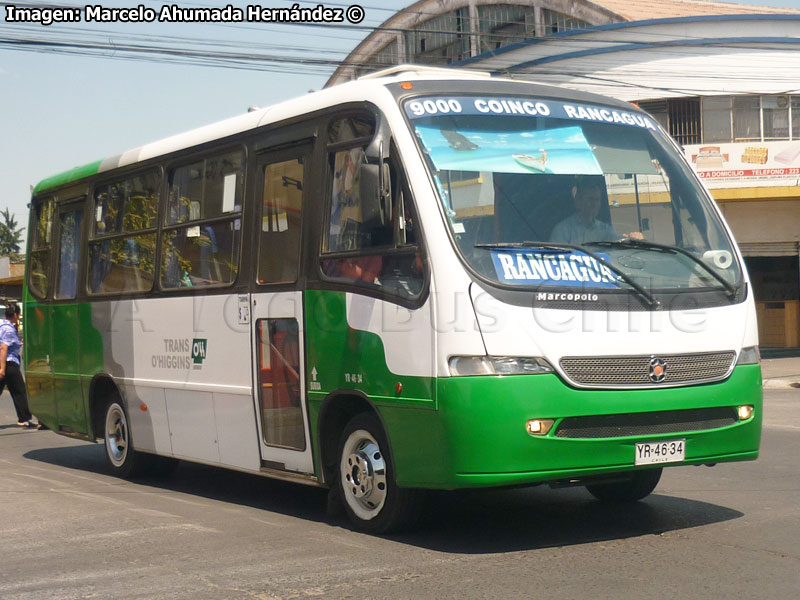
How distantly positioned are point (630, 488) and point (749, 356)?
1474mm

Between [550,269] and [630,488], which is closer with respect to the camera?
[550,269]

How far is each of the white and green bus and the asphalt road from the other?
39 cm

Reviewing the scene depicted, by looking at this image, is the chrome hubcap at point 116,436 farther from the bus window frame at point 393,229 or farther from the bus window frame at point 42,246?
the bus window frame at point 393,229

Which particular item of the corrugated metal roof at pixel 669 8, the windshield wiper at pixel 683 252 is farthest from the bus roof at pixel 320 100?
the corrugated metal roof at pixel 669 8

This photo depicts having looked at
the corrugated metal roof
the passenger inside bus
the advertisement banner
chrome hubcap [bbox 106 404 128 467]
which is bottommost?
chrome hubcap [bbox 106 404 128 467]

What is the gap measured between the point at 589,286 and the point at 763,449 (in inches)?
212

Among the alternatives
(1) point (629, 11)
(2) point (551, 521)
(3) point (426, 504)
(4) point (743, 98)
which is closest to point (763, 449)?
(2) point (551, 521)

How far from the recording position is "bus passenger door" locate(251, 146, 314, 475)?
7625 millimetres

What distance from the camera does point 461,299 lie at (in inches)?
245

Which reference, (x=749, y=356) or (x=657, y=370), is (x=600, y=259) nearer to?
(x=657, y=370)

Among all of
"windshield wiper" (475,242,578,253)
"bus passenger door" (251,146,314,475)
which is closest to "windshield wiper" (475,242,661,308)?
"windshield wiper" (475,242,578,253)

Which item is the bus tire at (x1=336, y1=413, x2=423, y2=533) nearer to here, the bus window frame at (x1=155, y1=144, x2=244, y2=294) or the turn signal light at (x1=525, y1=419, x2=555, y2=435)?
the turn signal light at (x1=525, y1=419, x2=555, y2=435)

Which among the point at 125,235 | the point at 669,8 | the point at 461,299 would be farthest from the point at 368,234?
the point at 669,8

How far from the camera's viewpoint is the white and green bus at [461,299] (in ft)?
20.5
